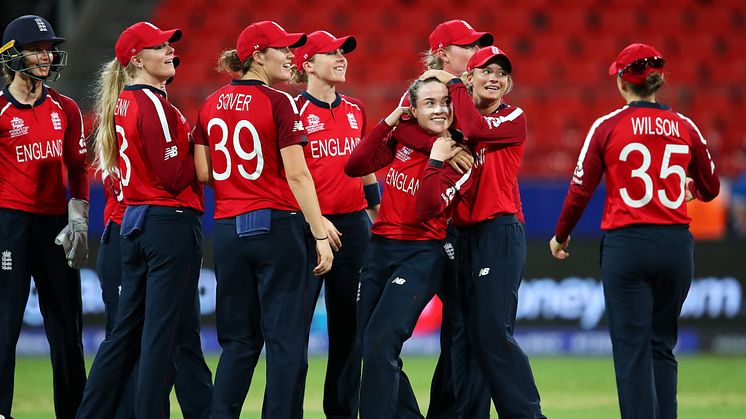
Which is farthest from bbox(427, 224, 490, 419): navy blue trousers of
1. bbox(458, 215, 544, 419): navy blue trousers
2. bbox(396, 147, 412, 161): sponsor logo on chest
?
bbox(396, 147, 412, 161): sponsor logo on chest

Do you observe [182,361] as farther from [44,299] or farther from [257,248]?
[257,248]

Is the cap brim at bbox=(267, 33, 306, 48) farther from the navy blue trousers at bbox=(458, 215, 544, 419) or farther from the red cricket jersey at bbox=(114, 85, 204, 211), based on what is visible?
the navy blue trousers at bbox=(458, 215, 544, 419)

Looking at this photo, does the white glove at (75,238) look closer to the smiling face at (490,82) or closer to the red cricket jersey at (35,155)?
the red cricket jersey at (35,155)

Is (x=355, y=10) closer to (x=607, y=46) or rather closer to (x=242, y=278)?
(x=607, y=46)

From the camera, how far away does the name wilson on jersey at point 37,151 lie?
22.6 feet

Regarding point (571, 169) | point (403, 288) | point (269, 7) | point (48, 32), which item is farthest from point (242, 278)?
point (269, 7)

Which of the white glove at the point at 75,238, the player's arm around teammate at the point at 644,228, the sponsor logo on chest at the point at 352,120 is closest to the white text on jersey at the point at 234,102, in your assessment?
the sponsor logo on chest at the point at 352,120

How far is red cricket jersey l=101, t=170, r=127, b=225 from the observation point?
6598 mm

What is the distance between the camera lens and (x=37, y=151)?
6906mm

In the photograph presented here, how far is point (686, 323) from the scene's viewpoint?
40.2 feet

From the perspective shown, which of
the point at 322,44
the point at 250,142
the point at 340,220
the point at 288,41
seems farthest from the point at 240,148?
the point at 322,44

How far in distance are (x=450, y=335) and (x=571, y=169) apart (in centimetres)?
755

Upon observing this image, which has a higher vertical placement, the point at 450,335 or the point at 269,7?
the point at 269,7

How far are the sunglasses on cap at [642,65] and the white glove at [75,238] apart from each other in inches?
136
